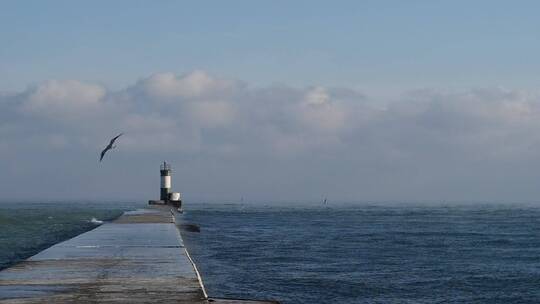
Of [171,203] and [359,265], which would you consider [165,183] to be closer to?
[171,203]

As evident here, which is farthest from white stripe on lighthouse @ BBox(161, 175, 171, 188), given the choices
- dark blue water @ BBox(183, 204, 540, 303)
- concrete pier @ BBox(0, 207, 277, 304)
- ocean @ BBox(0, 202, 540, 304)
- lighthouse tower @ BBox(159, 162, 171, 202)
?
concrete pier @ BBox(0, 207, 277, 304)

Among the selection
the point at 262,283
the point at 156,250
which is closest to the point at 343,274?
the point at 262,283

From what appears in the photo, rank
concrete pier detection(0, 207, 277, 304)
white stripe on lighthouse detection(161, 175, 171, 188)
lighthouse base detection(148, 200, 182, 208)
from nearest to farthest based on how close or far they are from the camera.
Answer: concrete pier detection(0, 207, 277, 304), lighthouse base detection(148, 200, 182, 208), white stripe on lighthouse detection(161, 175, 171, 188)

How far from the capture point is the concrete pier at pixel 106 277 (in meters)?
13.5

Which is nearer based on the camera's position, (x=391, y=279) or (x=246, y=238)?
(x=391, y=279)

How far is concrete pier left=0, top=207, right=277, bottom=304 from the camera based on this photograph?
44.3ft

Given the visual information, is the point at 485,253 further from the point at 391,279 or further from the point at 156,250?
the point at 156,250

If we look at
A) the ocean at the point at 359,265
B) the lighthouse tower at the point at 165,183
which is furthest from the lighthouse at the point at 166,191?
the ocean at the point at 359,265

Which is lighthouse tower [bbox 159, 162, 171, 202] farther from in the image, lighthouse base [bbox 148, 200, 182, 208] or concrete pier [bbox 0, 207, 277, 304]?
concrete pier [bbox 0, 207, 277, 304]

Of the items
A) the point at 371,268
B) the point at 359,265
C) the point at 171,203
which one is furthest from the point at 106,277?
the point at 171,203

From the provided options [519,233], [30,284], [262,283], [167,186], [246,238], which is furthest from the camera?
[167,186]

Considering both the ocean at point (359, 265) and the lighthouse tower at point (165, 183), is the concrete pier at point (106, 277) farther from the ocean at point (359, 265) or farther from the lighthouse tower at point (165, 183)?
the lighthouse tower at point (165, 183)

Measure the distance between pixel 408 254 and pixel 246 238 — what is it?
12.2 meters

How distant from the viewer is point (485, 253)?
32531 mm
